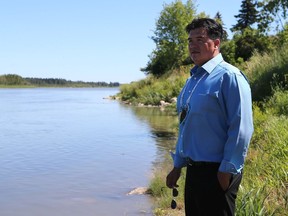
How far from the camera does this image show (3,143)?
1334cm

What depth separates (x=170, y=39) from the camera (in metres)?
45.8

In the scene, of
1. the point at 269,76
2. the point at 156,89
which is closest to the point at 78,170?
the point at 269,76

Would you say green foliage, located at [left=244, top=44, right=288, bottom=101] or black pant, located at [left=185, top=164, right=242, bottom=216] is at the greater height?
green foliage, located at [left=244, top=44, right=288, bottom=101]

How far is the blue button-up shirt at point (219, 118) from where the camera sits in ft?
9.36

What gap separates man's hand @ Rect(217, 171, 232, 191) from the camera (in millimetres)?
2840

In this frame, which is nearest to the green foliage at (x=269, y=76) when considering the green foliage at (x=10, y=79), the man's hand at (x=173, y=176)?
the man's hand at (x=173, y=176)

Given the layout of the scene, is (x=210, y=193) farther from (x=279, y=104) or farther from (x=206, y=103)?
(x=279, y=104)

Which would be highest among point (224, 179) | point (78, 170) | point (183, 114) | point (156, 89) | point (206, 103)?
point (206, 103)

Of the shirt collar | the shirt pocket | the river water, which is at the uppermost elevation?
the shirt collar

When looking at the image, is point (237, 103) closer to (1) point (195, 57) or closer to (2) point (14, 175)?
(1) point (195, 57)

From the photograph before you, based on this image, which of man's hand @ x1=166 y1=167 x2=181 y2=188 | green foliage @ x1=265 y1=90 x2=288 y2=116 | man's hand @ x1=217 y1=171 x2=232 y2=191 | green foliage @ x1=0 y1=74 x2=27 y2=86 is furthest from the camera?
green foliage @ x1=0 y1=74 x2=27 y2=86

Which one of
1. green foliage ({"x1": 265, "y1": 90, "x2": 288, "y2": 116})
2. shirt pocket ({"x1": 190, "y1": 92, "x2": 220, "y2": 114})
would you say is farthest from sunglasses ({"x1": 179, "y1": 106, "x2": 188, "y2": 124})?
green foliage ({"x1": 265, "y1": 90, "x2": 288, "y2": 116})

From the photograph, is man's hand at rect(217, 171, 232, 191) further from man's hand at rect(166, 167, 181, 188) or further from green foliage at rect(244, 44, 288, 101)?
green foliage at rect(244, 44, 288, 101)

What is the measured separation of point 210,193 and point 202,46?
3.57 feet
